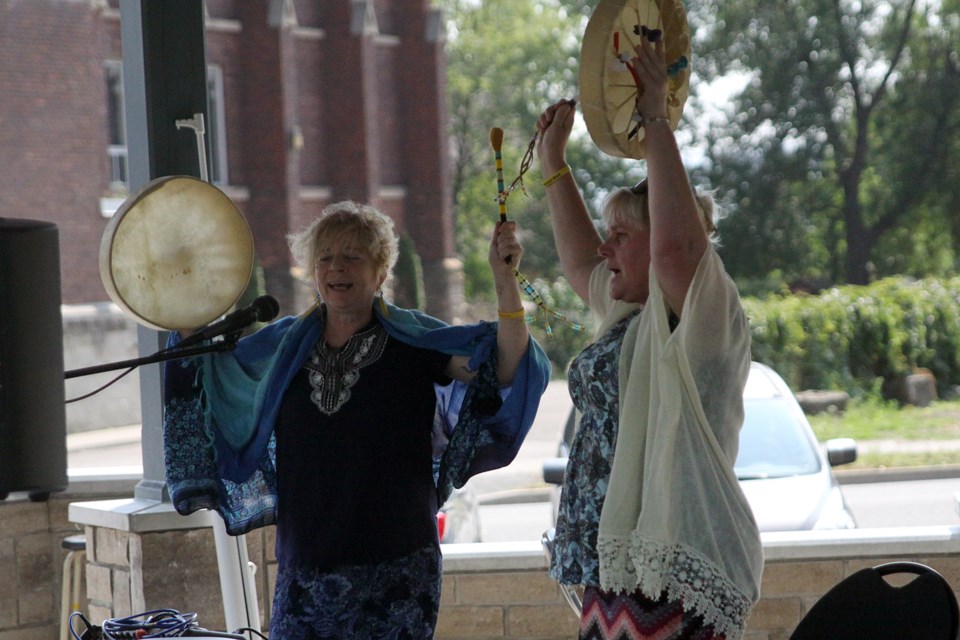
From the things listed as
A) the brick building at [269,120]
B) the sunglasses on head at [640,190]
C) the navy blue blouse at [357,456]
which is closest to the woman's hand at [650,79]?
the sunglasses on head at [640,190]

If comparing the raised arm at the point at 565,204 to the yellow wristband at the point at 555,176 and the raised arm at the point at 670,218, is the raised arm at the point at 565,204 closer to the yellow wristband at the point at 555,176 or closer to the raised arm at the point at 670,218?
the yellow wristband at the point at 555,176

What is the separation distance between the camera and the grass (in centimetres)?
1329

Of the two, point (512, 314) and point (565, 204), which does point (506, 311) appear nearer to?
point (512, 314)

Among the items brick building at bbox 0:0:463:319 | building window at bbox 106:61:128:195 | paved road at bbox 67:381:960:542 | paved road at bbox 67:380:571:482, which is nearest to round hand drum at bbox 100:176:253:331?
paved road at bbox 67:381:960:542

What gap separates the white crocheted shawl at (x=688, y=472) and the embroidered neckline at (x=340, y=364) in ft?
2.30

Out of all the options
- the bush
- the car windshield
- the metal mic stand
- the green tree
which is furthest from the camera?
the green tree

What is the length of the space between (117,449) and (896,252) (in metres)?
21.8

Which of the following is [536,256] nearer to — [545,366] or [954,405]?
[954,405]

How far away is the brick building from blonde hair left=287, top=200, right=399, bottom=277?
12.8m

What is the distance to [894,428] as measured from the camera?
16.0m

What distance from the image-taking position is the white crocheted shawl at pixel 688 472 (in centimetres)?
230

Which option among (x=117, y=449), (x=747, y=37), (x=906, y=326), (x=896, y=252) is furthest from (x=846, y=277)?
(x=117, y=449)

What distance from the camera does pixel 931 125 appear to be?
29.0 metres

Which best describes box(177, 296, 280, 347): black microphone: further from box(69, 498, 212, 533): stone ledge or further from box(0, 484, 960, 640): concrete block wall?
box(0, 484, 960, 640): concrete block wall
